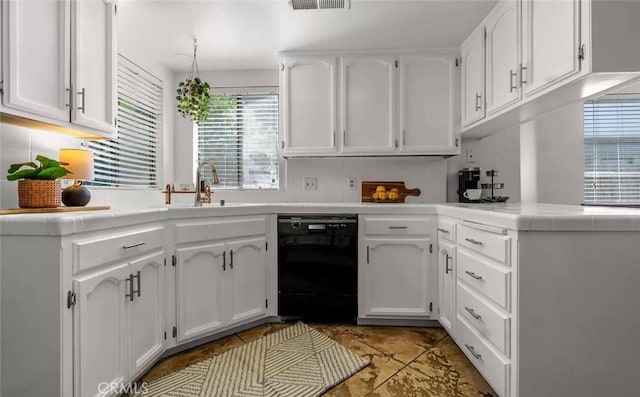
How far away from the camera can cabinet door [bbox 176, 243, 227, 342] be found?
2.01 metres

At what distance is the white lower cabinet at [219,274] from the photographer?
203 cm

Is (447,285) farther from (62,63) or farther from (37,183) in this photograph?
(62,63)

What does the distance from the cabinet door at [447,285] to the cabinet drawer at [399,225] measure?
154mm

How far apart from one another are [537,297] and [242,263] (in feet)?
5.71

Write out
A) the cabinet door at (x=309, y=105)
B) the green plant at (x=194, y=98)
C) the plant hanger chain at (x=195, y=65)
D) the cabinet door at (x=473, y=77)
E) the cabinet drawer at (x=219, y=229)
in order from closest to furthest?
the cabinet drawer at (x=219, y=229) < the cabinet door at (x=473, y=77) < the green plant at (x=194, y=98) < the plant hanger chain at (x=195, y=65) < the cabinet door at (x=309, y=105)

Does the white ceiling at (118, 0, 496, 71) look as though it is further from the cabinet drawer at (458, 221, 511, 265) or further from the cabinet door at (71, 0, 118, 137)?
the cabinet drawer at (458, 221, 511, 265)

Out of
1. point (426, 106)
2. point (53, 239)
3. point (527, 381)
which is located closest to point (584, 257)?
point (527, 381)

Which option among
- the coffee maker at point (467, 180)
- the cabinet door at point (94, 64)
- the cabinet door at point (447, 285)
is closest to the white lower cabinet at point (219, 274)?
the cabinet door at point (94, 64)

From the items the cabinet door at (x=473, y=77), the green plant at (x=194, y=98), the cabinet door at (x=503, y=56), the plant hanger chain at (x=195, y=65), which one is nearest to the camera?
the cabinet door at (x=503, y=56)

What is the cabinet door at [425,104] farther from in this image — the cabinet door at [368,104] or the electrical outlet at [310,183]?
the electrical outlet at [310,183]

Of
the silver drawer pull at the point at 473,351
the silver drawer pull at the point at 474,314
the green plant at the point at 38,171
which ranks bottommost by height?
the silver drawer pull at the point at 473,351

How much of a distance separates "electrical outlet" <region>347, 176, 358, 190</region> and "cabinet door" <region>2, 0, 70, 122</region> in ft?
6.96

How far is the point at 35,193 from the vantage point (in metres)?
1.51

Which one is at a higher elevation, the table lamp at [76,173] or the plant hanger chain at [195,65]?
the plant hanger chain at [195,65]
